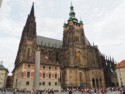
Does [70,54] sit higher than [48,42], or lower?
lower

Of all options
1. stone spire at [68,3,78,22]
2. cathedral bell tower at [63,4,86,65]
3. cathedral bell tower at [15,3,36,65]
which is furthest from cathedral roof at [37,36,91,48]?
stone spire at [68,3,78,22]

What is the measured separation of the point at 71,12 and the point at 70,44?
20429mm

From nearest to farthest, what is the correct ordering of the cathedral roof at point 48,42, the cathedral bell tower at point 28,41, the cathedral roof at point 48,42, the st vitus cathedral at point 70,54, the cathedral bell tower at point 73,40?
1. the cathedral bell tower at point 28,41
2. the st vitus cathedral at point 70,54
3. the cathedral bell tower at point 73,40
4. the cathedral roof at point 48,42
5. the cathedral roof at point 48,42

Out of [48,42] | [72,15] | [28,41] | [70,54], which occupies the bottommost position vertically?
[70,54]

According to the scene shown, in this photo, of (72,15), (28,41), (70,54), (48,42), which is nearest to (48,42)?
(48,42)

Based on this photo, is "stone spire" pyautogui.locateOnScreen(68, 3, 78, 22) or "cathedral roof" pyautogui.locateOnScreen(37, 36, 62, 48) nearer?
"cathedral roof" pyautogui.locateOnScreen(37, 36, 62, 48)

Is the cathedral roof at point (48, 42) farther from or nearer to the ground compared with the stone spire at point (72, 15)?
nearer to the ground

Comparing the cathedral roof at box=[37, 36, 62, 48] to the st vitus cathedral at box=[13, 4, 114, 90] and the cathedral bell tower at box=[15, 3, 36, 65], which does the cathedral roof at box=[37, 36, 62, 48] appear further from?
the cathedral bell tower at box=[15, 3, 36, 65]

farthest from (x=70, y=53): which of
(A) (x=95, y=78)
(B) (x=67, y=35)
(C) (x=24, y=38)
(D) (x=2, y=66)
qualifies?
(D) (x=2, y=66)

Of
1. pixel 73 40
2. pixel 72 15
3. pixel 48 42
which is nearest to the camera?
pixel 73 40

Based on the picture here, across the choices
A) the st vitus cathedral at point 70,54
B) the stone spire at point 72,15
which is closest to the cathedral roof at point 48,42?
the st vitus cathedral at point 70,54

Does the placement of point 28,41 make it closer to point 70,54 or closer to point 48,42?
point 48,42

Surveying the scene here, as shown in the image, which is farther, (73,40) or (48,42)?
(48,42)

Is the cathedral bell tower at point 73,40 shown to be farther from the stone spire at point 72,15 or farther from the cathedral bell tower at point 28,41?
the cathedral bell tower at point 28,41
